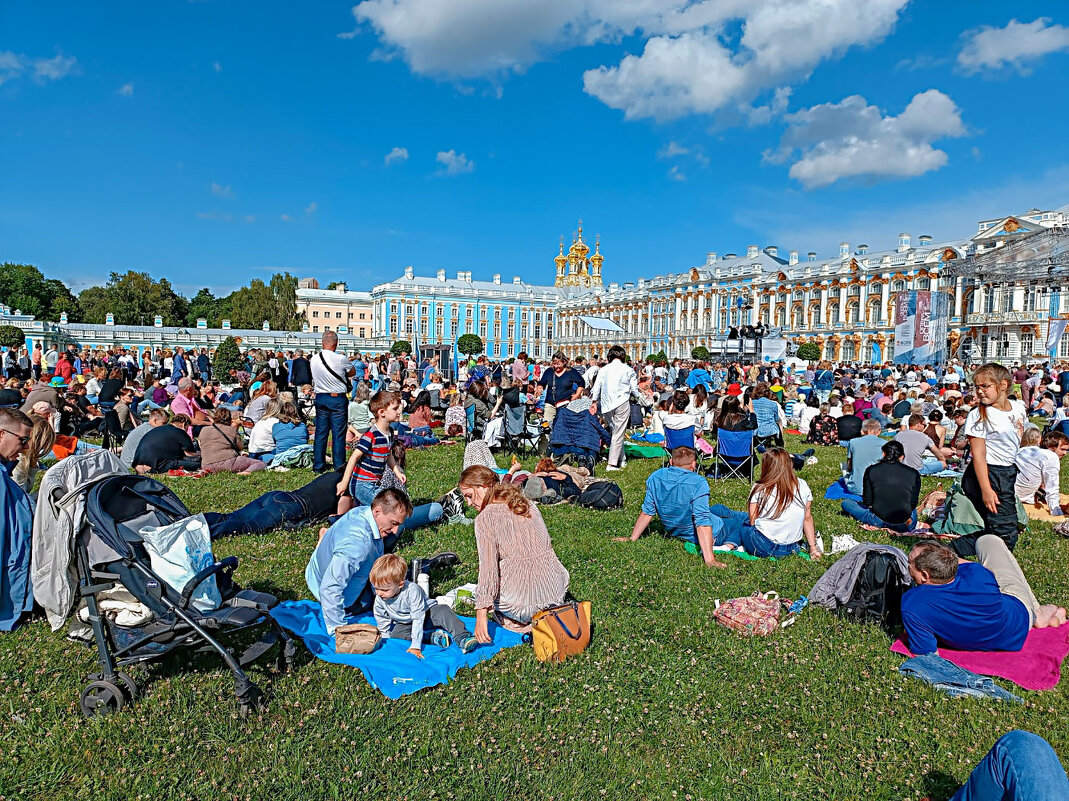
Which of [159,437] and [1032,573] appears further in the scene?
[159,437]

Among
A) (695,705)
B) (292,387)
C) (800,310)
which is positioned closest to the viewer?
(695,705)

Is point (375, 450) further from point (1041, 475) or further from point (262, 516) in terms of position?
point (1041, 475)

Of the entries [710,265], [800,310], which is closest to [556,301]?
[710,265]

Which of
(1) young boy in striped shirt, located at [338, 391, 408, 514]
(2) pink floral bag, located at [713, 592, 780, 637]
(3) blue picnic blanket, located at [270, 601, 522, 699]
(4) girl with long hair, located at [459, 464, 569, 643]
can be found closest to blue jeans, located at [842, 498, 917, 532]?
(2) pink floral bag, located at [713, 592, 780, 637]

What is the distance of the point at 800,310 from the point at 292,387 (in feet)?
173

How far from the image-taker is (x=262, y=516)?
19.3 ft

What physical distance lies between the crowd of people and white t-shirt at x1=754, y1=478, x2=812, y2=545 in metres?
0.01

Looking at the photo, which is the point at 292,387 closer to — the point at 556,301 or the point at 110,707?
the point at 110,707

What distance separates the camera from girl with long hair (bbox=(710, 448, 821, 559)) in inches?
212

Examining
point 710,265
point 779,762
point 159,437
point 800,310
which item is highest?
point 710,265

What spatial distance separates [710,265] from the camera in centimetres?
6856

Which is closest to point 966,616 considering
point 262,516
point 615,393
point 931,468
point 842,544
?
point 842,544

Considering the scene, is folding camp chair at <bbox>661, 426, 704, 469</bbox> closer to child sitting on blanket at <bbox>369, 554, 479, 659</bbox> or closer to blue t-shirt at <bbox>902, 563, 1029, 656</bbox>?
blue t-shirt at <bbox>902, 563, 1029, 656</bbox>

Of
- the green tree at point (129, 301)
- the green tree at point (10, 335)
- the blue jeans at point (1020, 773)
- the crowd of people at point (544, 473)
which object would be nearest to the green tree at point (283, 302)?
the green tree at point (129, 301)
